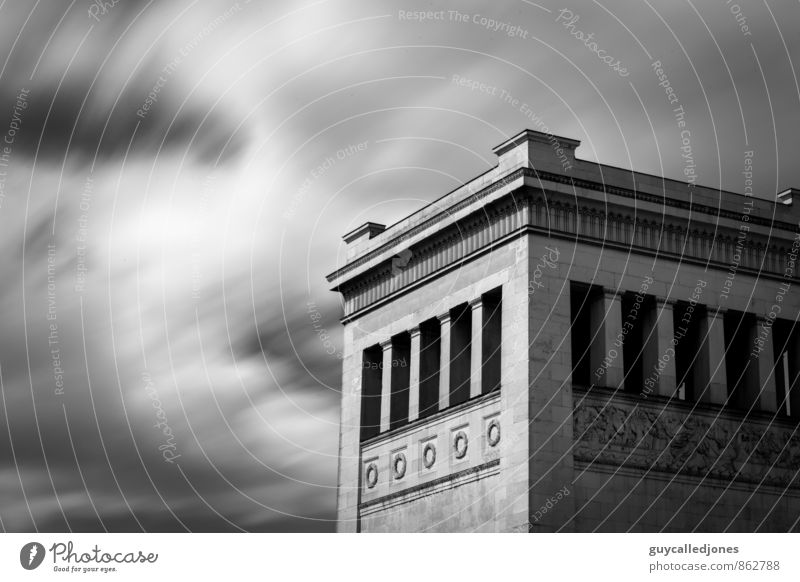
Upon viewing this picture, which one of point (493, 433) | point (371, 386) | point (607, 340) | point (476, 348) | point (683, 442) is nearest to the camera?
point (493, 433)

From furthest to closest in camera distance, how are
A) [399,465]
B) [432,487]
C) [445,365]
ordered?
[399,465] < [445,365] < [432,487]

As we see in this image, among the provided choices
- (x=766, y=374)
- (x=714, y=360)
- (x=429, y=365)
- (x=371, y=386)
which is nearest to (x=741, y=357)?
(x=766, y=374)

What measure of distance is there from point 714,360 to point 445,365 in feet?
33.2

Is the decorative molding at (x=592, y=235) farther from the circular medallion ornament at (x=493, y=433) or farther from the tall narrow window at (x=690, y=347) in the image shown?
the circular medallion ornament at (x=493, y=433)

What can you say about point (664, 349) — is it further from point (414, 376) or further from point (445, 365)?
point (414, 376)

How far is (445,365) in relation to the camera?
53938 millimetres

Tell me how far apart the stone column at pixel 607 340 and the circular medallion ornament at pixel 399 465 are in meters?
8.83

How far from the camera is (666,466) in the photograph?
1988 inches

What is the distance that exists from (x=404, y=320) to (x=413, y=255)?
8.73ft

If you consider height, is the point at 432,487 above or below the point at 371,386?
below
